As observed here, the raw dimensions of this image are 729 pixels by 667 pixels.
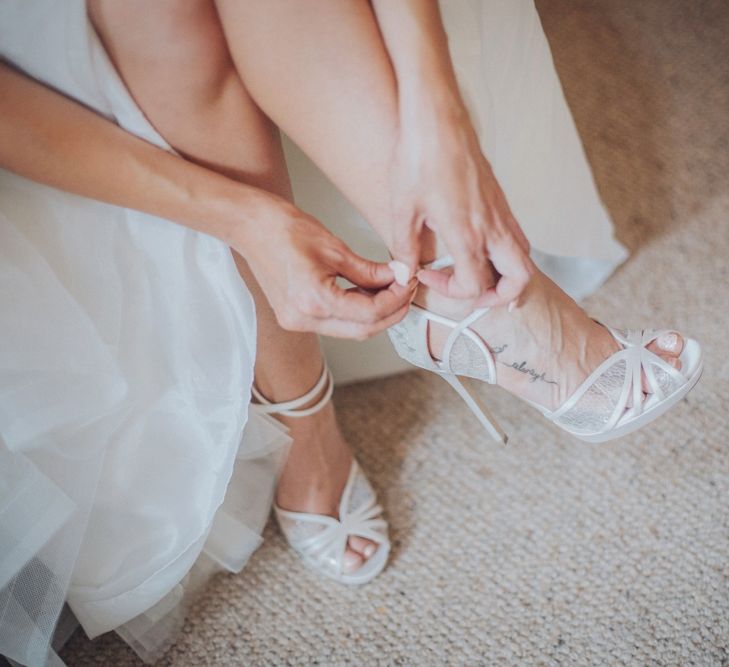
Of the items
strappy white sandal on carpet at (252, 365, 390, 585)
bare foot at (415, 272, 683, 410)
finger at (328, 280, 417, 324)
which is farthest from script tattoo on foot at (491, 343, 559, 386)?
strappy white sandal on carpet at (252, 365, 390, 585)

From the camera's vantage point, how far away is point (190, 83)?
0.52 metres

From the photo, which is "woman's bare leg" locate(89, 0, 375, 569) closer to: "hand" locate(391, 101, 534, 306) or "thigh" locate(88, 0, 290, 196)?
"thigh" locate(88, 0, 290, 196)

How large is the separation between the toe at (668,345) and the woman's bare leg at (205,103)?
33 centimetres

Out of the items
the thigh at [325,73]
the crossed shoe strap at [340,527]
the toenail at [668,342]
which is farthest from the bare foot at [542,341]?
the crossed shoe strap at [340,527]

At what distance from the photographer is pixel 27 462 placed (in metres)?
0.59

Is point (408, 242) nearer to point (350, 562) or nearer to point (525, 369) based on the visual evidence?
point (525, 369)

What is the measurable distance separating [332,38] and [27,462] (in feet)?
1.38

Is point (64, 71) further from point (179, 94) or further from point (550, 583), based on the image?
point (550, 583)

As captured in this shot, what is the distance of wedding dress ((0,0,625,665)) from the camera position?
55 centimetres

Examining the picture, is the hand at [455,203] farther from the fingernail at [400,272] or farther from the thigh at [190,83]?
the thigh at [190,83]

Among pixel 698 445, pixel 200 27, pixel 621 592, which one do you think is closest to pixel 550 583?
pixel 621 592

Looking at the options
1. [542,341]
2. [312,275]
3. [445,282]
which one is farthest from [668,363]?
[312,275]

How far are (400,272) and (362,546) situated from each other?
383mm

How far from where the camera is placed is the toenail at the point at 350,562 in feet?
2.60
